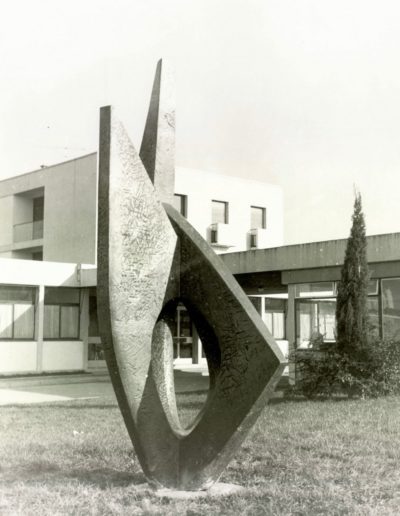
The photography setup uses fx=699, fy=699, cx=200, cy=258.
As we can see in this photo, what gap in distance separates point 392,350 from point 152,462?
903 centimetres

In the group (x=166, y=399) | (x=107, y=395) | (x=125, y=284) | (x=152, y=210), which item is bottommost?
(x=107, y=395)

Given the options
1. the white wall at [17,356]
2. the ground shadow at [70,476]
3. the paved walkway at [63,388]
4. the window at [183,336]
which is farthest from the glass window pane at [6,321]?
the ground shadow at [70,476]

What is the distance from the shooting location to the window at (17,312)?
23.7m

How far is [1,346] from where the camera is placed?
76.1 ft


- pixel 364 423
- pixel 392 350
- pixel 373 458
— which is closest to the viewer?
pixel 373 458

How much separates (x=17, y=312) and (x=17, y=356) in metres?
1.50

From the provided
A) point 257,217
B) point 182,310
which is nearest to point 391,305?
point 182,310

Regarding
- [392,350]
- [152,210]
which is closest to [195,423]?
[152,210]

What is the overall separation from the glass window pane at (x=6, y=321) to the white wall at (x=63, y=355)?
4.35ft

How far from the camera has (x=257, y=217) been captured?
3462 cm

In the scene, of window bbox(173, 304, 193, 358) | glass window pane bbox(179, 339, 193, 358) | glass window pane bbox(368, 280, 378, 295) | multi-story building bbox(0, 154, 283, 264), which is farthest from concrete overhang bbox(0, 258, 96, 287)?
glass window pane bbox(368, 280, 378, 295)

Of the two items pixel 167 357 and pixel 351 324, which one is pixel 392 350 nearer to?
pixel 351 324

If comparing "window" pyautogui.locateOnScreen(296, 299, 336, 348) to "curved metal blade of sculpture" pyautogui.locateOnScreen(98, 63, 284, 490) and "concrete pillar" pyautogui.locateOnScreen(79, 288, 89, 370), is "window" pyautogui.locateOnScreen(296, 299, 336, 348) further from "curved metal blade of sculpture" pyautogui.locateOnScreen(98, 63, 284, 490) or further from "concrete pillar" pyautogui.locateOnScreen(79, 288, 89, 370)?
"curved metal blade of sculpture" pyautogui.locateOnScreen(98, 63, 284, 490)

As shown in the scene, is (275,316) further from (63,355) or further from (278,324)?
(63,355)
